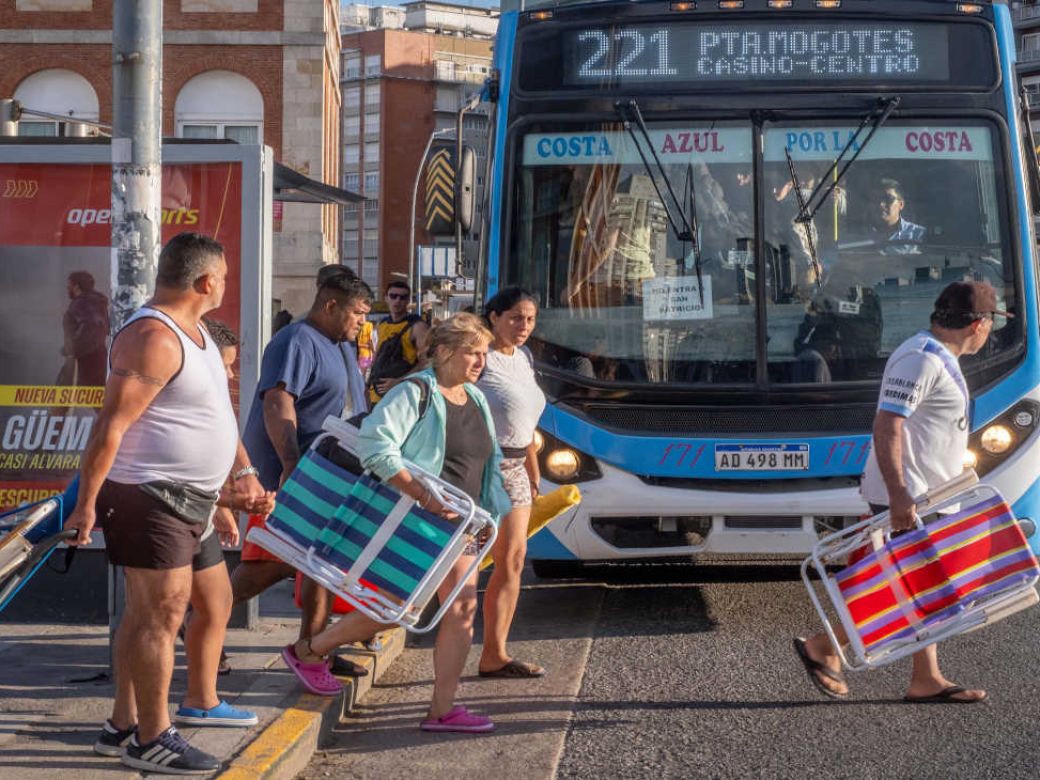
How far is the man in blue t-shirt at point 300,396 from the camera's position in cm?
695

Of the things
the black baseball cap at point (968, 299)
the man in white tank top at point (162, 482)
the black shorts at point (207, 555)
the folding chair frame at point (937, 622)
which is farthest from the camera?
the black baseball cap at point (968, 299)

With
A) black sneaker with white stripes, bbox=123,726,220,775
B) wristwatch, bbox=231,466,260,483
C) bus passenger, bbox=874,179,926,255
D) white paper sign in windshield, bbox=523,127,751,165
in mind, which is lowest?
black sneaker with white stripes, bbox=123,726,220,775

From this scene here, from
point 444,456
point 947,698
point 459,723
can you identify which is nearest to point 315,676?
point 459,723

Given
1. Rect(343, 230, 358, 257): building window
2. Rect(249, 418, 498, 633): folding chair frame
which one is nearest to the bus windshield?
Rect(249, 418, 498, 633): folding chair frame

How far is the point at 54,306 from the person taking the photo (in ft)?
28.2

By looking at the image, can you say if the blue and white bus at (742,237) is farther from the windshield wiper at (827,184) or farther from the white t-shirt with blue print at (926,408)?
the white t-shirt with blue print at (926,408)

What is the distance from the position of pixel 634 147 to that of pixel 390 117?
307 feet

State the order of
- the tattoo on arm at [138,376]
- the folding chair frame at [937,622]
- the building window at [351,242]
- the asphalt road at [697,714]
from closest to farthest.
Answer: the tattoo on arm at [138,376] → the asphalt road at [697,714] → the folding chair frame at [937,622] → the building window at [351,242]

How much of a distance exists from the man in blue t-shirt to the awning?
6.45 feet

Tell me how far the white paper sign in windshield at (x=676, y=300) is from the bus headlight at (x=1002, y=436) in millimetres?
1587

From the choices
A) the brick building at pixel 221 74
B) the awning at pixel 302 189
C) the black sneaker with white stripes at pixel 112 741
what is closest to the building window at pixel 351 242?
the brick building at pixel 221 74

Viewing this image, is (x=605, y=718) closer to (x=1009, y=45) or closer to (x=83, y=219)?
(x=83, y=219)

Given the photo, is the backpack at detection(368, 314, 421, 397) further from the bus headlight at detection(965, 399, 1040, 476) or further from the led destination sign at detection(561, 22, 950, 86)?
the bus headlight at detection(965, 399, 1040, 476)

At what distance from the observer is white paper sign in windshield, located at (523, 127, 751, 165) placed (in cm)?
915
